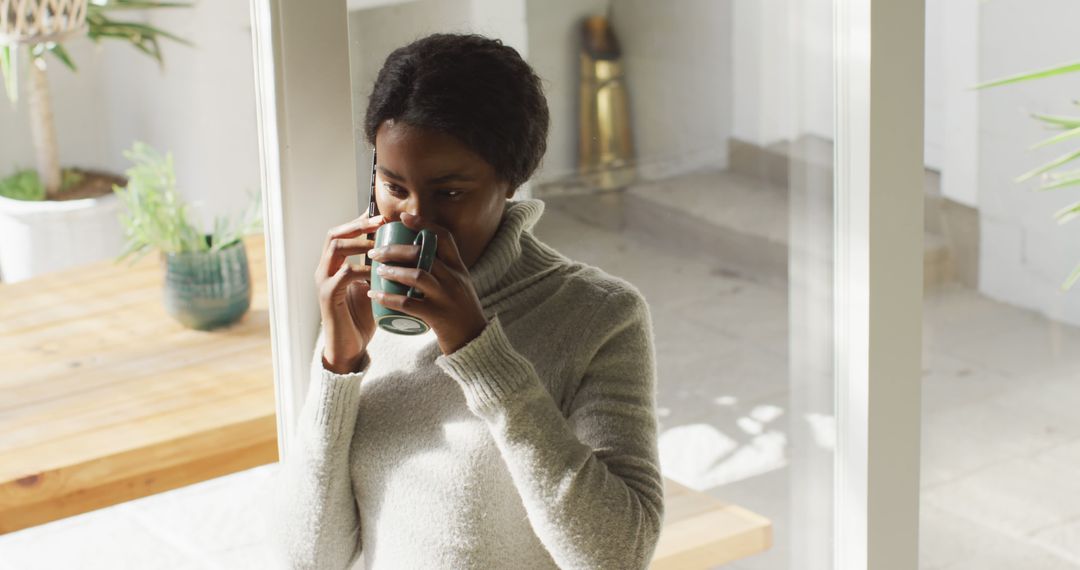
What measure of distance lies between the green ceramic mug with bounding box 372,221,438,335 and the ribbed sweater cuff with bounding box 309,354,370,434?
0.14 metres

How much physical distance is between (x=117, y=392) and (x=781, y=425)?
0.83 metres

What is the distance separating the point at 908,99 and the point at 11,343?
106cm

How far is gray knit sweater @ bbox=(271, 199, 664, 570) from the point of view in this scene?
1.15 meters

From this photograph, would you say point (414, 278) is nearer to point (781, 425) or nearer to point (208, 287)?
point (208, 287)

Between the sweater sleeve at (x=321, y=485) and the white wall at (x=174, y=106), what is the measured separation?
29cm

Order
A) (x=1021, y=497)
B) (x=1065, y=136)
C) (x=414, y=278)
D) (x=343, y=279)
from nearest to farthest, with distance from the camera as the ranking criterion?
1. (x=414, y=278)
2. (x=343, y=279)
3. (x=1065, y=136)
4. (x=1021, y=497)

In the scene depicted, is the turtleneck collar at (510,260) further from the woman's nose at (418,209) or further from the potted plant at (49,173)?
the potted plant at (49,173)

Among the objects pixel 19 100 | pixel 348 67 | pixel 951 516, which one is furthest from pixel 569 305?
pixel 951 516

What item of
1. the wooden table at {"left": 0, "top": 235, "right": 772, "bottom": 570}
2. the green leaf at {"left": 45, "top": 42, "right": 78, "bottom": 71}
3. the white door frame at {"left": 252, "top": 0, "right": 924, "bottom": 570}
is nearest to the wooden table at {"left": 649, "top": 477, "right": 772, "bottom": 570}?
the wooden table at {"left": 0, "top": 235, "right": 772, "bottom": 570}

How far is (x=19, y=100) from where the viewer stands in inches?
53.8

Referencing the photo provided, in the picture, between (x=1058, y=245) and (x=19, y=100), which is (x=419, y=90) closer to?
(x=19, y=100)

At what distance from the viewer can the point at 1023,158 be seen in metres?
1.72

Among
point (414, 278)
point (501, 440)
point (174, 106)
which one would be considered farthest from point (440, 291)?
point (174, 106)

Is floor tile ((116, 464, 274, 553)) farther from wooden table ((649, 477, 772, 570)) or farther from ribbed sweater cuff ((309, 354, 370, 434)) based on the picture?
wooden table ((649, 477, 772, 570))
